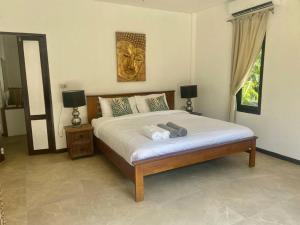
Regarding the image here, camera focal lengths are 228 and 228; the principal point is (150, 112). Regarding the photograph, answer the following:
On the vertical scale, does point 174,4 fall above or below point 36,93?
above

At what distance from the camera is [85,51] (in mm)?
4191

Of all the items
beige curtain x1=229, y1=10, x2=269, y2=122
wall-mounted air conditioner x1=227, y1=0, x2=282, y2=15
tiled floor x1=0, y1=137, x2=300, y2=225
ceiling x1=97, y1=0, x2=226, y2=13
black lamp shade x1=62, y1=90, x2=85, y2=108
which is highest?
ceiling x1=97, y1=0, x2=226, y2=13

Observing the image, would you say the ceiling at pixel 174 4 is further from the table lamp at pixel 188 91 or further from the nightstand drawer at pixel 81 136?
the nightstand drawer at pixel 81 136

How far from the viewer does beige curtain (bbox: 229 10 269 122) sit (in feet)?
12.4

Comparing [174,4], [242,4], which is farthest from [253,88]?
[174,4]

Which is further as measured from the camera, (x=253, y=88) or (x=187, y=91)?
(x=187, y=91)

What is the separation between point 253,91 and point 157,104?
1.78m

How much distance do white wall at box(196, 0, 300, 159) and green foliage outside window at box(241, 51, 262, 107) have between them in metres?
0.18

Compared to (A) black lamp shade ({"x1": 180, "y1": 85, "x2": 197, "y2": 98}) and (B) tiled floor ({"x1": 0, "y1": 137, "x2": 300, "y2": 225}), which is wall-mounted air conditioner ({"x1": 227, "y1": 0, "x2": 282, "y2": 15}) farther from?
(B) tiled floor ({"x1": 0, "y1": 137, "x2": 300, "y2": 225})

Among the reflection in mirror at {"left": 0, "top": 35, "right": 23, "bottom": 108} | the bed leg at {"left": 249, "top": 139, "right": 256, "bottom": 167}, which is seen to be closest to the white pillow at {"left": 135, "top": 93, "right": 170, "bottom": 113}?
the bed leg at {"left": 249, "top": 139, "right": 256, "bottom": 167}

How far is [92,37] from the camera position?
4215mm

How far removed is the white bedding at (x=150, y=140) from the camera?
2.63 metres

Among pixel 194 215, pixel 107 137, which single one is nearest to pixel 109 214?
pixel 194 215

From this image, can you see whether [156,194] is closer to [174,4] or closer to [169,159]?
[169,159]
